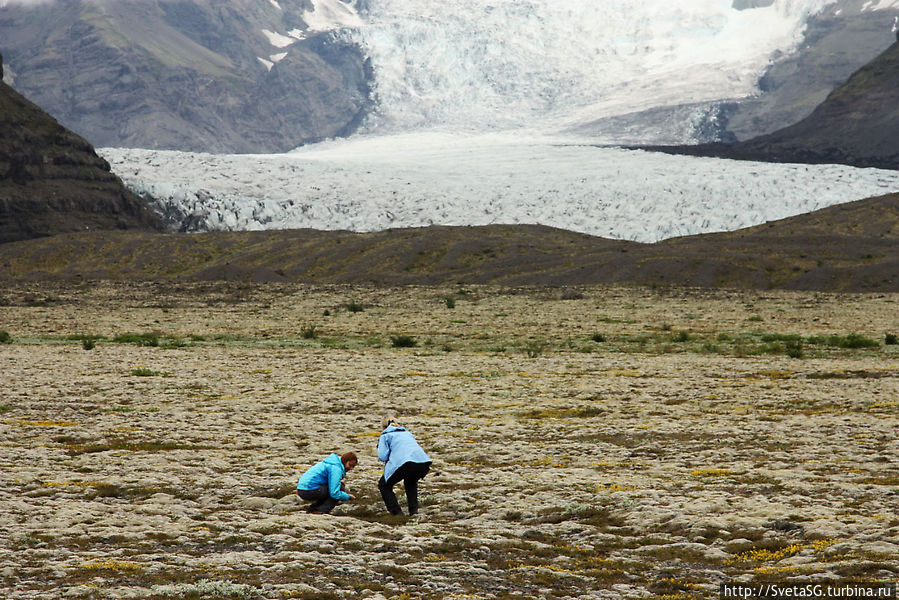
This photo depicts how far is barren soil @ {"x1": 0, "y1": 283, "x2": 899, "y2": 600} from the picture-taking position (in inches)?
352

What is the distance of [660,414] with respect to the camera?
65.4 feet

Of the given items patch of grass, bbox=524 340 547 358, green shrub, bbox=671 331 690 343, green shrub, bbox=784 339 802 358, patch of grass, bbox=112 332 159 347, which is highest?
patch of grass, bbox=112 332 159 347

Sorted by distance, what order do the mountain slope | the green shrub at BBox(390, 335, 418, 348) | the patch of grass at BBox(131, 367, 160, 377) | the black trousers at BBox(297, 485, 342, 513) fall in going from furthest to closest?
the mountain slope < the green shrub at BBox(390, 335, 418, 348) < the patch of grass at BBox(131, 367, 160, 377) < the black trousers at BBox(297, 485, 342, 513)

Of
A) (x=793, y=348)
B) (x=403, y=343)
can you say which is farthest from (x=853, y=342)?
(x=403, y=343)

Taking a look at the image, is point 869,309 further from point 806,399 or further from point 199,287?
point 199,287

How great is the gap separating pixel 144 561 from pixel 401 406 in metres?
12.3

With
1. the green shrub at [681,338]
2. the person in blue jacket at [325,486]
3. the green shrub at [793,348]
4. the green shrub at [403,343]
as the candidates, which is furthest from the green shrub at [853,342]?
the person in blue jacket at [325,486]

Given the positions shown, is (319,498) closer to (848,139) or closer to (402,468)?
(402,468)

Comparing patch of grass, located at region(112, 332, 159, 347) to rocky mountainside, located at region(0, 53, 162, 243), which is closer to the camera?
patch of grass, located at region(112, 332, 159, 347)

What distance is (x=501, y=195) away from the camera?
451 feet

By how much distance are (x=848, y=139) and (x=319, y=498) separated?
200 metres

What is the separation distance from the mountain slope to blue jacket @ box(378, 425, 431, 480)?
6712 centimetres

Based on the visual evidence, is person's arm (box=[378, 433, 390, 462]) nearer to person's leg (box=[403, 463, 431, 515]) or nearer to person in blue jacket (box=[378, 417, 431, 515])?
person in blue jacket (box=[378, 417, 431, 515])

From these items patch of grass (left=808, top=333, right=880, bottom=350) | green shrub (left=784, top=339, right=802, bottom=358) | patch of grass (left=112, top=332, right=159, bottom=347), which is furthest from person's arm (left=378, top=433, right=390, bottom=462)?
patch of grass (left=808, top=333, right=880, bottom=350)
